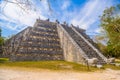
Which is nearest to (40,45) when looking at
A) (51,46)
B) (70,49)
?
(51,46)

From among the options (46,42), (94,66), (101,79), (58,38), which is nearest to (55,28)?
(58,38)

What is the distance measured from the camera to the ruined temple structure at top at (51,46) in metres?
22.9

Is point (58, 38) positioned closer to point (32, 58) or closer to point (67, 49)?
point (67, 49)

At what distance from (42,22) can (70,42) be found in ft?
19.3

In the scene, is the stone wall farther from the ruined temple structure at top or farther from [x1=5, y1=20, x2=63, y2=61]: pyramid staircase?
→ [x1=5, y1=20, x2=63, y2=61]: pyramid staircase

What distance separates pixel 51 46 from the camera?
84.7 ft

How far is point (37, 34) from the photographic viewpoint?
25406mm

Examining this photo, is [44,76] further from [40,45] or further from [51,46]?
[51,46]

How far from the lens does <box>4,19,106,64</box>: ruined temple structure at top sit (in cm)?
2291

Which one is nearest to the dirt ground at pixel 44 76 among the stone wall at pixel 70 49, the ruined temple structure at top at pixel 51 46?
the ruined temple structure at top at pixel 51 46

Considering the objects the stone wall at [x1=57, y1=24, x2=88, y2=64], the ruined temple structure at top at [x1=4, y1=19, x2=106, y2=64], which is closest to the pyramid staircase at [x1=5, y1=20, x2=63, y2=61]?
the ruined temple structure at top at [x1=4, y1=19, x2=106, y2=64]

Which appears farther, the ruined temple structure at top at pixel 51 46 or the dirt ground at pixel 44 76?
the ruined temple structure at top at pixel 51 46

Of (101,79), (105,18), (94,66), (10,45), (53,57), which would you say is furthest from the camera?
(10,45)

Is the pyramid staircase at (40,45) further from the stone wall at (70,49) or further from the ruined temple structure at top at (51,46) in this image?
the stone wall at (70,49)
